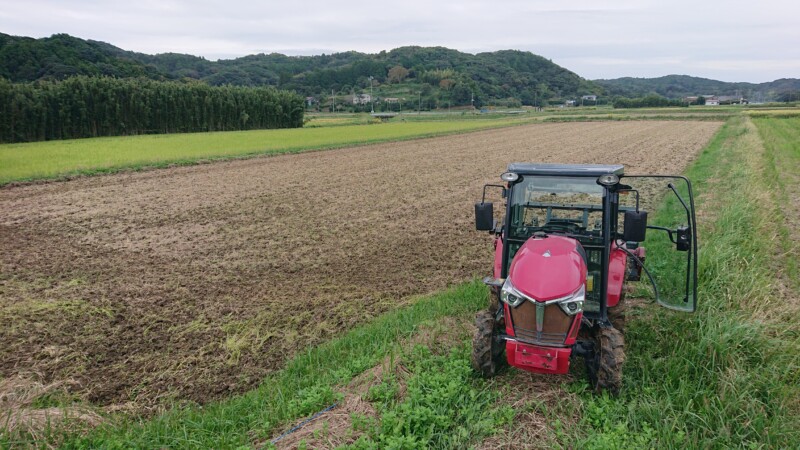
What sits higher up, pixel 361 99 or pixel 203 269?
pixel 361 99

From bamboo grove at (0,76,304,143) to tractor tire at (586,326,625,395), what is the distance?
4069 cm

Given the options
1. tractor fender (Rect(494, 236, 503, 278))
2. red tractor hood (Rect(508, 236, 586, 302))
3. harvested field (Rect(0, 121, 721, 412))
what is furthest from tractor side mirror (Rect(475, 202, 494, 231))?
harvested field (Rect(0, 121, 721, 412))

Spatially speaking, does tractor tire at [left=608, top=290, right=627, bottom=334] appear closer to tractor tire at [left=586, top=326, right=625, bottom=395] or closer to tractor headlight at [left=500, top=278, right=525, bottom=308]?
tractor tire at [left=586, top=326, right=625, bottom=395]

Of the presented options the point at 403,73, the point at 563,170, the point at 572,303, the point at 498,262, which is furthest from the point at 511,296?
the point at 403,73

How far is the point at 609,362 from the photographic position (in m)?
4.16

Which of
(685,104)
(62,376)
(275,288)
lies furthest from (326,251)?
(685,104)

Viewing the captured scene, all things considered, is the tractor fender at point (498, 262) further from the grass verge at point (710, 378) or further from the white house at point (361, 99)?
the white house at point (361, 99)

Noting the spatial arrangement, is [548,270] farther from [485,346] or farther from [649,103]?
[649,103]

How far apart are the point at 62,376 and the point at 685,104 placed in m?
94.9

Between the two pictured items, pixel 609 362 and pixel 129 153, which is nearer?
pixel 609 362

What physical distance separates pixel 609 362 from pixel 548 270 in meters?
0.91

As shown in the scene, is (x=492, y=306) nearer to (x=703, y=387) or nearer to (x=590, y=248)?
(x=590, y=248)

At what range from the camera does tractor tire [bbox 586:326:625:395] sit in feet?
13.6

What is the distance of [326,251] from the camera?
10.2 m
